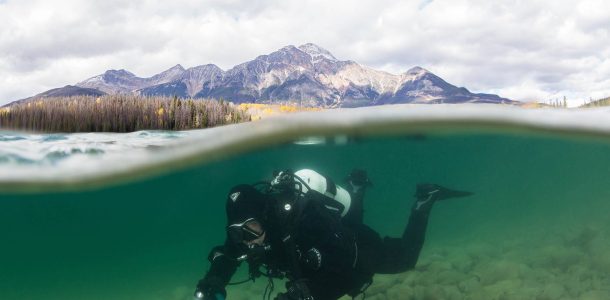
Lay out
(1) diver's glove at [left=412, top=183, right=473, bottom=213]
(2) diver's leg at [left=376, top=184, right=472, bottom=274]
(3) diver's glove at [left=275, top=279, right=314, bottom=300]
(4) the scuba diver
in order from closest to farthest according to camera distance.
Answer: (3) diver's glove at [left=275, top=279, right=314, bottom=300], (4) the scuba diver, (2) diver's leg at [left=376, top=184, right=472, bottom=274], (1) diver's glove at [left=412, top=183, right=473, bottom=213]

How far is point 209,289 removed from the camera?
516 centimetres

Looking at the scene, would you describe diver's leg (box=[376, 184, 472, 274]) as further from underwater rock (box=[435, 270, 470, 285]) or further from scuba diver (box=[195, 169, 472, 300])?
underwater rock (box=[435, 270, 470, 285])

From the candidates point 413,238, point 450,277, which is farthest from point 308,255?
point 450,277

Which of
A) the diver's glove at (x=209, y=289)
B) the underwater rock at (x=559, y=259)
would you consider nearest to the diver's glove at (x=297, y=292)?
the diver's glove at (x=209, y=289)

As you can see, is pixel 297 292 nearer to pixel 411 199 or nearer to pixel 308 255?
pixel 308 255

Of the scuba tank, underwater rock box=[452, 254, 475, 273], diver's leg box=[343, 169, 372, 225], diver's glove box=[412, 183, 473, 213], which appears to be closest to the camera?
the scuba tank

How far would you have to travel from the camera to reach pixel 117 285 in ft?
79.8

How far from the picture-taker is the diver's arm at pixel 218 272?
5137 mm

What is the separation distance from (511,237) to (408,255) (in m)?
11.4

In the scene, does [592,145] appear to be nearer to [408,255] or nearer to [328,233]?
[408,255]

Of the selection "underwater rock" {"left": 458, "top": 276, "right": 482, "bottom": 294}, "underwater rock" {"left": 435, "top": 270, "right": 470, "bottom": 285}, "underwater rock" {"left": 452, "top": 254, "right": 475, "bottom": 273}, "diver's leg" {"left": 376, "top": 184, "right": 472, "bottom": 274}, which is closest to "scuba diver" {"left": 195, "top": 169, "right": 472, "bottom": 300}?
"diver's leg" {"left": 376, "top": 184, "right": 472, "bottom": 274}

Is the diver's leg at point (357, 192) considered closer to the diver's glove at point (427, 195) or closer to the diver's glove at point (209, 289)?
the diver's glove at point (427, 195)

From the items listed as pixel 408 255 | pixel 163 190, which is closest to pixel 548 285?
pixel 408 255

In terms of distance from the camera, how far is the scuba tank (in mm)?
5387
